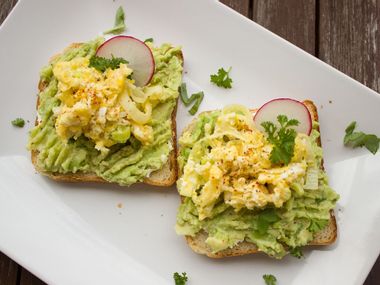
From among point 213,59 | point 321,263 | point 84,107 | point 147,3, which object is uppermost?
point 147,3

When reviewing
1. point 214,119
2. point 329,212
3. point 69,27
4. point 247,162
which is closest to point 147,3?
point 69,27

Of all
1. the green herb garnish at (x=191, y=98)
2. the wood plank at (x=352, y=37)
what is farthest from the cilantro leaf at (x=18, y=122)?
the wood plank at (x=352, y=37)

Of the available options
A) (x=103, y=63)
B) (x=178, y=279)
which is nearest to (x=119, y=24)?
(x=103, y=63)

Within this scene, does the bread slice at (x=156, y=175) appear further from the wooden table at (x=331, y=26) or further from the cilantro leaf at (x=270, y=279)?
the wooden table at (x=331, y=26)

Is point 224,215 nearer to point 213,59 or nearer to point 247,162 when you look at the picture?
point 247,162

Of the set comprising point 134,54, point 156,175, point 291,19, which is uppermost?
point 291,19

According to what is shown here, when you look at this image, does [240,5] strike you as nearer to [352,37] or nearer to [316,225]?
[352,37]
